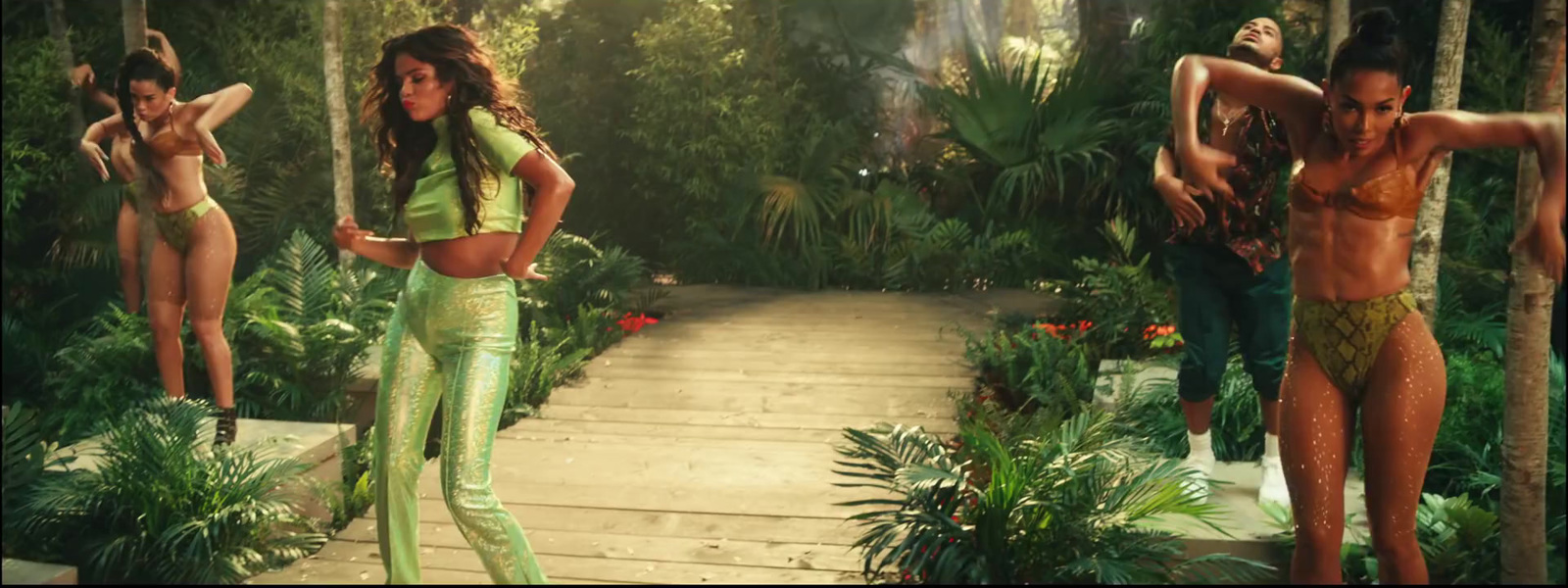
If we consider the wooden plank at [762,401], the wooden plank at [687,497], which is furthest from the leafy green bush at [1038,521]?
the wooden plank at [762,401]

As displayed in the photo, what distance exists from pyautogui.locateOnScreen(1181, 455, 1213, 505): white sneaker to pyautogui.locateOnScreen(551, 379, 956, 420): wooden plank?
1.30 meters

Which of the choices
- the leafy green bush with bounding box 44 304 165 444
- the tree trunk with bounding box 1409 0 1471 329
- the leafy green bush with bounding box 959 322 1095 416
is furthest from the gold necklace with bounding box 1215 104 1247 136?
the leafy green bush with bounding box 44 304 165 444

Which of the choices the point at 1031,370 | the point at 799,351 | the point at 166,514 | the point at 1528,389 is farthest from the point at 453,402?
the point at 799,351

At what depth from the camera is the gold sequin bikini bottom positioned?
2359 mm

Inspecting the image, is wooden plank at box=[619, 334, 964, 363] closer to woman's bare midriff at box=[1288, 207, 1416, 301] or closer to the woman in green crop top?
the woman in green crop top

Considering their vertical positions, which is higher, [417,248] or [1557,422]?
[417,248]

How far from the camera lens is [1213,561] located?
3031 mm

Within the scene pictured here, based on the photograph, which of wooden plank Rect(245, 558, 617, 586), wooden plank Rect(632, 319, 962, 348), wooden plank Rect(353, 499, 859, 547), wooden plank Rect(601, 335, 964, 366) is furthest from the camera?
wooden plank Rect(632, 319, 962, 348)

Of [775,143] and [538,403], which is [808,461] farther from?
[775,143]

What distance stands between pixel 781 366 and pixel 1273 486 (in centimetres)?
239

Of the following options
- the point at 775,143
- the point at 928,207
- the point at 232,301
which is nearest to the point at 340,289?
the point at 232,301

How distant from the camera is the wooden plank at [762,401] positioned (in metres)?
4.69

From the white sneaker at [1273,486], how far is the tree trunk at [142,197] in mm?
3264

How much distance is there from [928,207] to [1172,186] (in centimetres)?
548
